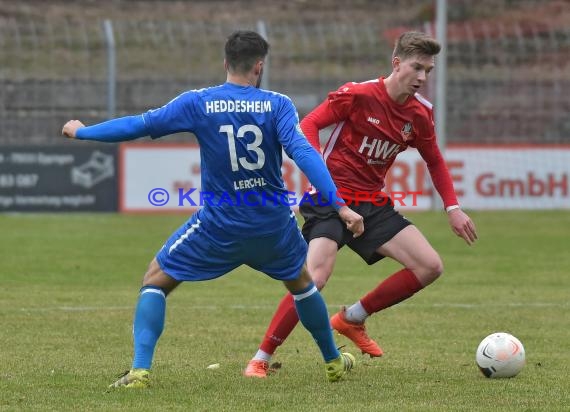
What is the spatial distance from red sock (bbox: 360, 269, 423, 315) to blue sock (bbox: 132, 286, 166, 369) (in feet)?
6.09

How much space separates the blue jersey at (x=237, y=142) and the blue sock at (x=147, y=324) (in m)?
0.48

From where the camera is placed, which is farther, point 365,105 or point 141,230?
point 141,230

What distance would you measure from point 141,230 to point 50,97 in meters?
5.75

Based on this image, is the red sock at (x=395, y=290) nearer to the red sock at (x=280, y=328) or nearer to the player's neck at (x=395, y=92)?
the red sock at (x=280, y=328)

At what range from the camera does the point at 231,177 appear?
665 cm

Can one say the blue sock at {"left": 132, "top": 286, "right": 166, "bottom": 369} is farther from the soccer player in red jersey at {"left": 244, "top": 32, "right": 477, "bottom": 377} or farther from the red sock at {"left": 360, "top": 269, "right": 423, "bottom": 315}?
the red sock at {"left": 360, "top": 269, "right": 423, "bottom": 315}

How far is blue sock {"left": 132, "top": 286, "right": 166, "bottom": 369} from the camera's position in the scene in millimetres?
6594

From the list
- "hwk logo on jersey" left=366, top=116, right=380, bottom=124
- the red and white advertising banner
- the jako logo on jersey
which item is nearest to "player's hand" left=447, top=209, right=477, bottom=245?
the jako logo on jersey

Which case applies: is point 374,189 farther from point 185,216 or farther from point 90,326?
point 185,216

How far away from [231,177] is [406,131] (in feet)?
5.66

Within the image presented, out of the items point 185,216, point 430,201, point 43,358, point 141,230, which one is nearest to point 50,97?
point 185,216

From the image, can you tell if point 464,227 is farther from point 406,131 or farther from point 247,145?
point 247,145

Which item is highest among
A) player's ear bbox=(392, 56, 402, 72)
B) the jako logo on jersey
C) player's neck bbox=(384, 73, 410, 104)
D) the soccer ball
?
player's ear bbox=(392, 56, 402, 72)

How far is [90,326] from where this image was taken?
9.49 metres
